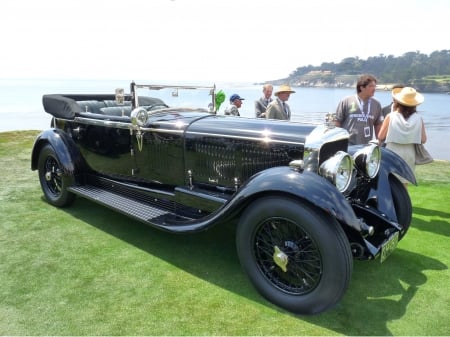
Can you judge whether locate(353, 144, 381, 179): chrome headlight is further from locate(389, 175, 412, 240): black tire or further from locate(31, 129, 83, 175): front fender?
locate(31, 129, 83, 175): front fender

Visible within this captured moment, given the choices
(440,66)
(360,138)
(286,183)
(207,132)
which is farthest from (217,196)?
(440,66)

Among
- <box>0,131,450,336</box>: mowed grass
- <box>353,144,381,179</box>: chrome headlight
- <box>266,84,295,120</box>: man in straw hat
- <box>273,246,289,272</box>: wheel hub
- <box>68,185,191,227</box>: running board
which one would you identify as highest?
<box>266,84,295,120</box>: man in straw hat

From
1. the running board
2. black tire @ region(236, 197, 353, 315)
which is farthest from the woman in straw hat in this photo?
the running board

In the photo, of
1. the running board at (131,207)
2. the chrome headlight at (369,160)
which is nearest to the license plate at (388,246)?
the chrome headlight at (369,160)

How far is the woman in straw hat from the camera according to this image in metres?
4.47

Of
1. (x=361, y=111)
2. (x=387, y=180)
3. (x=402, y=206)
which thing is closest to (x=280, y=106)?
(x=361, y=111)

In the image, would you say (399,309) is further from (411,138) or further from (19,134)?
(19,134)

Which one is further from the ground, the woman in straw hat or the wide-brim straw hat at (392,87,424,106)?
the wide-brim straw hat at (392,87,424,106)

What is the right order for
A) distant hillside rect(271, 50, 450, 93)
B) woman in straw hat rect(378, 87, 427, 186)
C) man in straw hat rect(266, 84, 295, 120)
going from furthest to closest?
distant hillside rect(271, 50, 450, 93) → man in straw hat rect(266, 84, 295, 120) → woman in straw hat rect(378, 87, 427, 186)

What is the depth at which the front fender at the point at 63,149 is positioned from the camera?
188 inches

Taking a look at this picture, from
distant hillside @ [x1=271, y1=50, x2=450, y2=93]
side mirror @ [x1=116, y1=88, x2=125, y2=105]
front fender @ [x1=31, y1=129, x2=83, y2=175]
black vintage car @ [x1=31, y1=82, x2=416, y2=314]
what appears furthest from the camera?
distant hillside @ [x1=271, y1=50, x2=450, y2=93]

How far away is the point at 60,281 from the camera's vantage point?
3143 mm

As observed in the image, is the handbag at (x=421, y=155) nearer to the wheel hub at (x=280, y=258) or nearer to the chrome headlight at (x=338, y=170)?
the chrome headlight at (x=338, y=170)

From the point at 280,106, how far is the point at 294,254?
11.6 feet
